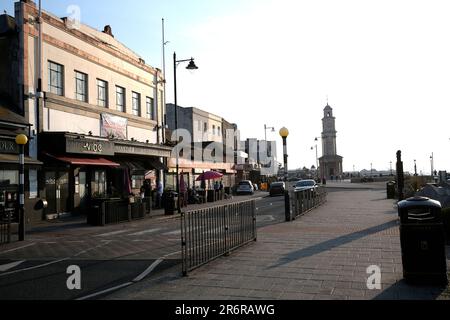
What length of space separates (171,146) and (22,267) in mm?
24228

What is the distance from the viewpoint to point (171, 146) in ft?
111

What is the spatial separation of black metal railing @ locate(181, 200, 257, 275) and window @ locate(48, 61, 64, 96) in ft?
46.8

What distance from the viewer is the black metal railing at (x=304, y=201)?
1864cm

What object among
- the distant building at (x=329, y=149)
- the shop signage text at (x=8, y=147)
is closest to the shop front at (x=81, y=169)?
the shop signage text at (x=8, y=147)

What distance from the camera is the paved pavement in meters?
6.54

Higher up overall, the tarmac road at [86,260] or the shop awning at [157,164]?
the shop awning at [157,164]

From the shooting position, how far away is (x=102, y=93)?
26.6 meters

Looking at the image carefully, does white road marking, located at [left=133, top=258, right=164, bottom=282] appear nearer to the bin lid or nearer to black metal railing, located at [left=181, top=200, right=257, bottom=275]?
black metal railing, located at [left=181, top=200, right=257, bottom=275]

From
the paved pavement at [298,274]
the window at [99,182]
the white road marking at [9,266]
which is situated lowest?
the white road marking at [9,266]

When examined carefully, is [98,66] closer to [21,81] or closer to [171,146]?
[21,81]

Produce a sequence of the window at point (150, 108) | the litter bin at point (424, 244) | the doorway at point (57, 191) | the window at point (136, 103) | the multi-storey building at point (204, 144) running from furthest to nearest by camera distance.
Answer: the multi-storey building at point (204, 144) → the window at point (150, 108) → the window at point (136, 103) → the doorway at point (57, 191) → the litter bin at point (424, 244)

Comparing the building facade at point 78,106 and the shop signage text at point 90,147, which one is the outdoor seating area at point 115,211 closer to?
the building facade at point 78,106

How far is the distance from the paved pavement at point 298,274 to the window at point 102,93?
16875 millimetres
